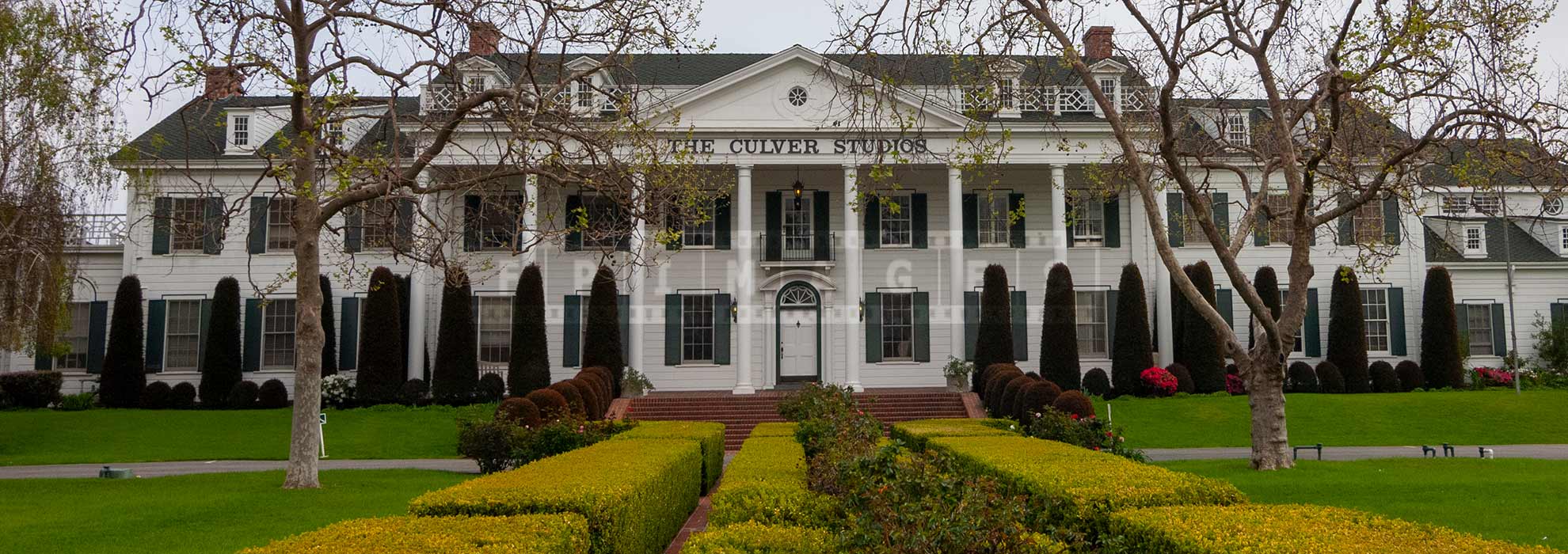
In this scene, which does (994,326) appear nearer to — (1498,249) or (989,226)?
(989,226)

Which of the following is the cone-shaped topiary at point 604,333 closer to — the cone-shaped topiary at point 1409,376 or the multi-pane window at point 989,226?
the multi-pane window at point 989,226

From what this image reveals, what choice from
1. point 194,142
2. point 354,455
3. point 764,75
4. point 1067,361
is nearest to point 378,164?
point 354,455

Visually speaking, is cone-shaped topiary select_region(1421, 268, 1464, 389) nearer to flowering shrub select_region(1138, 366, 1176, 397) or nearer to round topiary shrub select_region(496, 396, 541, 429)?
flowering shrub select_region(1138, 366, 1176, 397)

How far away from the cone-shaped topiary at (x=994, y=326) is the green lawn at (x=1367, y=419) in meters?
2.44

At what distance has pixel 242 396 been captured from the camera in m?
25.2

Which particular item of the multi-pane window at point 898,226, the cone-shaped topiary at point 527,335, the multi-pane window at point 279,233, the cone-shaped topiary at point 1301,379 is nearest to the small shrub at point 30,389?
the multi-pane window at point 279,233

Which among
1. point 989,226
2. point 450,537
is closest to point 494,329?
point 989,226

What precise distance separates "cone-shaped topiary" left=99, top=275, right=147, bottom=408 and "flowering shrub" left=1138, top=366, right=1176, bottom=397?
22638 millimetres

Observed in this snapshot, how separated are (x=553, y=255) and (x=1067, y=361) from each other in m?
12.4

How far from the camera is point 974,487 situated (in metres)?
5.57

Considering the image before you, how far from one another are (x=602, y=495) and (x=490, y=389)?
1891 cm

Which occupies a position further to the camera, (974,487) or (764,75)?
(764,75)

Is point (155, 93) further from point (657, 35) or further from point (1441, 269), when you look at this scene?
point (1441, 269)

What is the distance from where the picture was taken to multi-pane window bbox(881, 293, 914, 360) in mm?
27531
